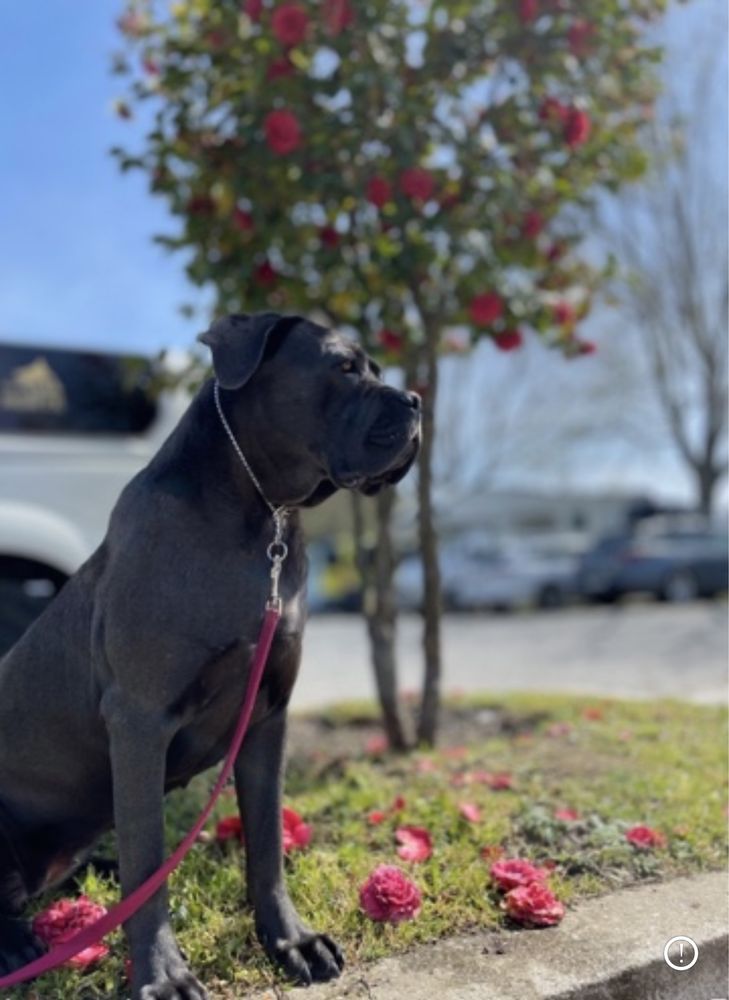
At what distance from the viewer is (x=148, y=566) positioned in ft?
8.11

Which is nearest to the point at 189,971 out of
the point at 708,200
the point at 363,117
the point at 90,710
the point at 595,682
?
the point at 90,710

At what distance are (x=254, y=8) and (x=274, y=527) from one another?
2957mm

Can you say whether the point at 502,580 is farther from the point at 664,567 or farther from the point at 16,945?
the point at 16,945

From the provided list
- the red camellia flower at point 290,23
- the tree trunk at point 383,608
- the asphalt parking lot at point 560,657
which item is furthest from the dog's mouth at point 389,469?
the asphalt parking lot at point 560,657

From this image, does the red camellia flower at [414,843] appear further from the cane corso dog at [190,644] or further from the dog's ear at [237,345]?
the dog's ear at [237,345]

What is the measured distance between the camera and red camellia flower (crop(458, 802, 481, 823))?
366cm

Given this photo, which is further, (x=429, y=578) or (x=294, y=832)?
(x=429, y=578)

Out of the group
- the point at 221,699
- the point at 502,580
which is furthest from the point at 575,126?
the point at 502,580

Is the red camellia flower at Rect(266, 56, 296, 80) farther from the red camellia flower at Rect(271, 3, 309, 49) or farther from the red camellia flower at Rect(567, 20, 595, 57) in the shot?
the red camellia flower at Rect(567, 20, 595, 57)

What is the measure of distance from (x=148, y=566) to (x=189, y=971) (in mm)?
940

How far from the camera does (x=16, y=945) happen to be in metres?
2.69

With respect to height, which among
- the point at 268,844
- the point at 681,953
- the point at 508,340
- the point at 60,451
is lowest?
the point at 681,953

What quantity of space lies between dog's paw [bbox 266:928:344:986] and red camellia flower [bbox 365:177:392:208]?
3.09 m

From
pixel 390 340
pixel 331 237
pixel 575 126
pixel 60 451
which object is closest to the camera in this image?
pixel 575 126
